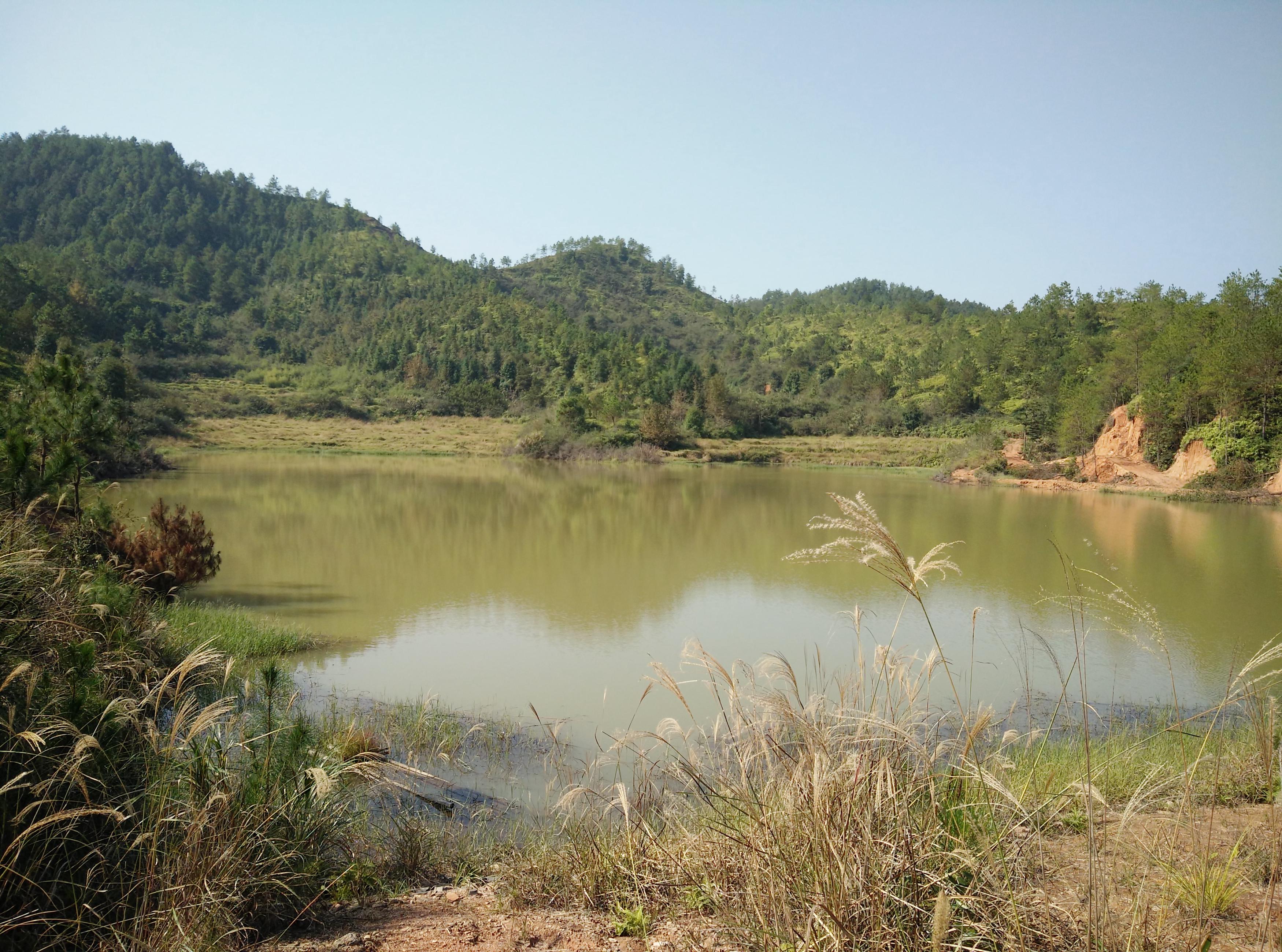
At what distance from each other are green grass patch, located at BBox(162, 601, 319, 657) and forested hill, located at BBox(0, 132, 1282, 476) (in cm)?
2314

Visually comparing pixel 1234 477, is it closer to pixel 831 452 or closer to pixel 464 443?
pixel 831 452

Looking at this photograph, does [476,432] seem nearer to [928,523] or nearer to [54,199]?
[928,523]

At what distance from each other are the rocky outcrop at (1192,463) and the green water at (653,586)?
4.55 metres

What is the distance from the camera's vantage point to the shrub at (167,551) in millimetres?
7641

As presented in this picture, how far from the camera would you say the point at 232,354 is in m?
75.3

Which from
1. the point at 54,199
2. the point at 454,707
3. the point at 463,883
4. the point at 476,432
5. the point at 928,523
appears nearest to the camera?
the point at 463,883

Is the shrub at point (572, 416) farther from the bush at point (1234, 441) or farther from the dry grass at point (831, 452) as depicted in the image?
the bush at point (1234, 441)

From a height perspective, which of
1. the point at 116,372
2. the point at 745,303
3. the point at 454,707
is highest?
the point at 745,303

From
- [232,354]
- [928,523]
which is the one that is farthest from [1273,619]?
[232,354]

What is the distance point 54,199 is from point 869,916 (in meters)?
129

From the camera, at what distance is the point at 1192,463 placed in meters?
26.9

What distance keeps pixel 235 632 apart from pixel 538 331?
68.3 m

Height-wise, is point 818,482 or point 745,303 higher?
point 745,303

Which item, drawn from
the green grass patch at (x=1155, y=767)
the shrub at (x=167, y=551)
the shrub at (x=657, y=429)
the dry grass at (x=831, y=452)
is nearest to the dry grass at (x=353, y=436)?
the shrub at (x=657, y=429)
